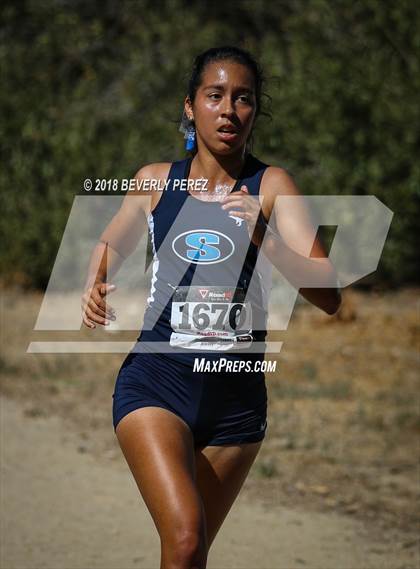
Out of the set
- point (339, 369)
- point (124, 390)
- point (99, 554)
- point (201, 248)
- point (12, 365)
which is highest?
point (201, 248)

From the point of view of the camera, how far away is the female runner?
136 inches

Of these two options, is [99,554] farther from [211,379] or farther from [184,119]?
[184,119]

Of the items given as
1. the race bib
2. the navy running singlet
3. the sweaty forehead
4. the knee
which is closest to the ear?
the sweaty forehead

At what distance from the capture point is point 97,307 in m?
3.52

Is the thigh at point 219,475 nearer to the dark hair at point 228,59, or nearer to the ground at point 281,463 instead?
the dark hair at point 228,59

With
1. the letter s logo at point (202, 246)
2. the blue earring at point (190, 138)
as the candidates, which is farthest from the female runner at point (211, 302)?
the blue earring at point (190, 138)

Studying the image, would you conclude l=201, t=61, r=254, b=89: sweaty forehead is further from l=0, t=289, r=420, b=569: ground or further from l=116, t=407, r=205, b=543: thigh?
l=0, t=289, r=420, b=569: ground

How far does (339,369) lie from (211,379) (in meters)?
5.41

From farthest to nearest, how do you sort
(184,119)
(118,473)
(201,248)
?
(118,473) < (184,119) < (201,248)

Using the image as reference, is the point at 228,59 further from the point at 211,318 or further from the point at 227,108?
the point at 211,318

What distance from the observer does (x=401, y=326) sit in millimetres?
9906

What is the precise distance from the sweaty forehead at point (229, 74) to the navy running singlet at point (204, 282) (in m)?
0.32

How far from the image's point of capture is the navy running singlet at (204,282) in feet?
11.5

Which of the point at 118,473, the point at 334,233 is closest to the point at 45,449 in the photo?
the point at 118,473
